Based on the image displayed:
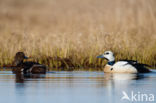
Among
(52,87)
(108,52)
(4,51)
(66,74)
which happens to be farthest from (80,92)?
(4,51)

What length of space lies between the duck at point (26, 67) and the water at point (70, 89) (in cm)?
137

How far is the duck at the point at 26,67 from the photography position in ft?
57.3

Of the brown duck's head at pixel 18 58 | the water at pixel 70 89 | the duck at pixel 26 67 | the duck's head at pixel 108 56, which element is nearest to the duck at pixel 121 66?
the duck's head at pixel 108 56

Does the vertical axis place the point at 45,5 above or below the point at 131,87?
above

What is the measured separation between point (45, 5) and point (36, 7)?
1454 millimetres

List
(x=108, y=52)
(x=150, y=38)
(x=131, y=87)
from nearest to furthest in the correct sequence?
(x=131, y=87)
(x=108, y=52)
(x=150, y=38)

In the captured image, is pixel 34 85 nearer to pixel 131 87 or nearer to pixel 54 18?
pixel 131 87

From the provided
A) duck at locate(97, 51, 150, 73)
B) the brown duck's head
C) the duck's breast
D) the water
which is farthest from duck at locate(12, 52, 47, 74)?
the duck's breast

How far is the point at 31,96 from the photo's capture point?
451 inches

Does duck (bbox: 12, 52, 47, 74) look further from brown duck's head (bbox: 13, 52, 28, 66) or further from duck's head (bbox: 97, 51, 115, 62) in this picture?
duck's head (bbox: 97, 51, 115, 62)

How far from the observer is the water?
11.1 metres

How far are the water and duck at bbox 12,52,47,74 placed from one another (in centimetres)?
137

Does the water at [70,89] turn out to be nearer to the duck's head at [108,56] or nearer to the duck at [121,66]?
the duck at [121,66]

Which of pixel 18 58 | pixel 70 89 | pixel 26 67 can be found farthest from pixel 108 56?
pixel 70 89
